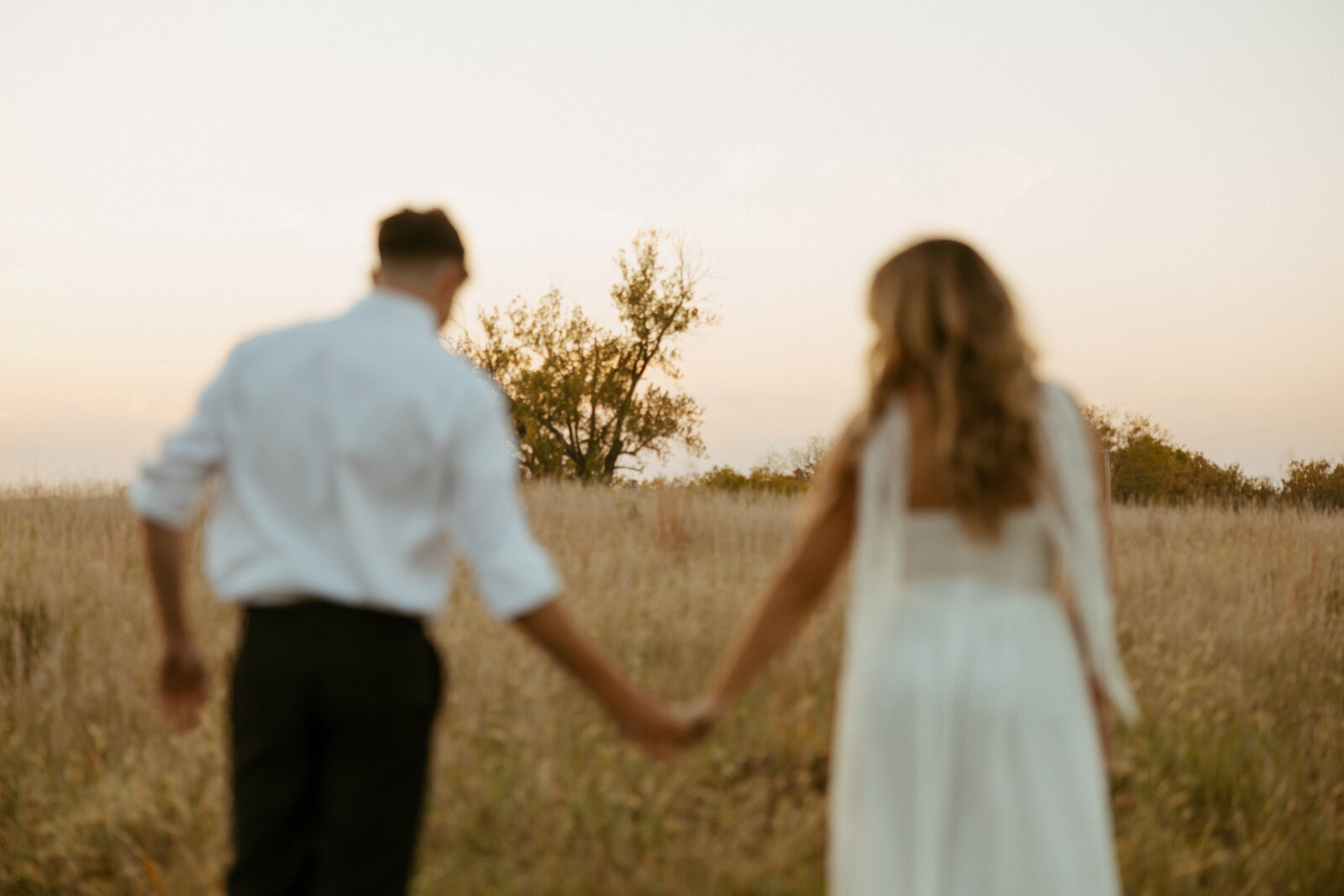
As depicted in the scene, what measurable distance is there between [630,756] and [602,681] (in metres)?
2.27

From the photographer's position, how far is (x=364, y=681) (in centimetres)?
223

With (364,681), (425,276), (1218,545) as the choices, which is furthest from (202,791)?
(1218,545)

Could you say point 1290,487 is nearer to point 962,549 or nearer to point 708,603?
point 708,603

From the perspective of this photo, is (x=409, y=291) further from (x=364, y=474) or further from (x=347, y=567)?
(x=347, y=567)

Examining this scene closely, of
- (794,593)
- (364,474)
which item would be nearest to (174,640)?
(364,474)

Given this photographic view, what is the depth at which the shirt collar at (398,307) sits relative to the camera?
95.5 inches

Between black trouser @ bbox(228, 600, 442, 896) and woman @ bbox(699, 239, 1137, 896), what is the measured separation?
1144 millimetres

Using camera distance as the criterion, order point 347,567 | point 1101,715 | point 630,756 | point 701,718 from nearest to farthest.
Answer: point 347,567 < point 701,718 < point 1101,715 < point 630,756

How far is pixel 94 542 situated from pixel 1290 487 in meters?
37.5

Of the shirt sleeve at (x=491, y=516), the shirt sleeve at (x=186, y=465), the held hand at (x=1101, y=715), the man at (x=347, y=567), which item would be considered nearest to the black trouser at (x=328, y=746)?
the man at (x=347, y=567)

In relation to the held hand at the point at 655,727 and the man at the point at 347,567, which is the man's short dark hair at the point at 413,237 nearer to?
the man at the point at 347,567

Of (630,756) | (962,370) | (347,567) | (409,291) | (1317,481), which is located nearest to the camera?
(347,567)

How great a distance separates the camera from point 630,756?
4.55 meters

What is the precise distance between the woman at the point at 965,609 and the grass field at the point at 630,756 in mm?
1597
